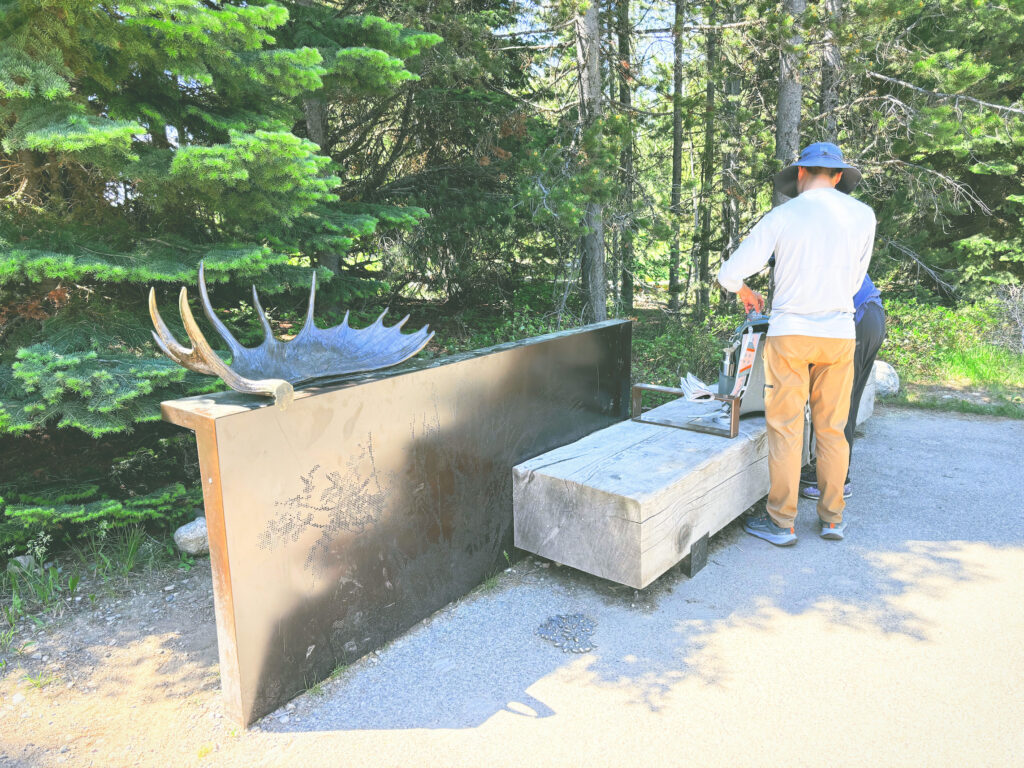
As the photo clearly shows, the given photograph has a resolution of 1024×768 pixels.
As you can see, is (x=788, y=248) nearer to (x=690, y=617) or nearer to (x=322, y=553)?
(x=690, y=617)

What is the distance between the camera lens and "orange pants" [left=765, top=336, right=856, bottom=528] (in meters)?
3.74

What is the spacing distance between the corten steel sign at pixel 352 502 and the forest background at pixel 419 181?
133 cm

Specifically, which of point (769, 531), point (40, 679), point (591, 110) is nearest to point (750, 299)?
point (769, 531)

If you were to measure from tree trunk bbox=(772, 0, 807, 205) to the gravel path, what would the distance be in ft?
17.1

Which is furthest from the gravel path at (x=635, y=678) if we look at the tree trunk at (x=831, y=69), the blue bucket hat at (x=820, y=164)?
the tree trunk at (x=831, y=69)

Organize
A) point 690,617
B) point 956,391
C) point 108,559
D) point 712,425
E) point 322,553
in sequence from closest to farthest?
1. point 322,553
2. point 690,617
3. point 108,559
4. point 712,425
5. point 956,391

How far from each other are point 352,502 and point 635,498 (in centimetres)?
132

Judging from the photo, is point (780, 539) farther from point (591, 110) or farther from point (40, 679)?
point (591, 110)

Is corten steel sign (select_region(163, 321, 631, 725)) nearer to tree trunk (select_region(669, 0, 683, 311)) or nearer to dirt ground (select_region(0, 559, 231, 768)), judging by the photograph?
dirt ground (select_region(0, 559, 231, 768))

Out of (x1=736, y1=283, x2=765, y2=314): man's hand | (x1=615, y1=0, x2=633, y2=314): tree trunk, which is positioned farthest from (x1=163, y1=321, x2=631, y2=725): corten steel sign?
(x1=615, y1=0, x2=633, y2=314): tree trunk

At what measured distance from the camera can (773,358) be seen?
385 centimetres

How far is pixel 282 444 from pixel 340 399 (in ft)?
1.04

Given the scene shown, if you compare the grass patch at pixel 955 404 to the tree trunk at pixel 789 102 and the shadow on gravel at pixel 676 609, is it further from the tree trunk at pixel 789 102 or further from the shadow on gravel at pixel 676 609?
the tree trunk at pixel 789 102

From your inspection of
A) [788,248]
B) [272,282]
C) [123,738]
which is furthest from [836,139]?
[123,738]
